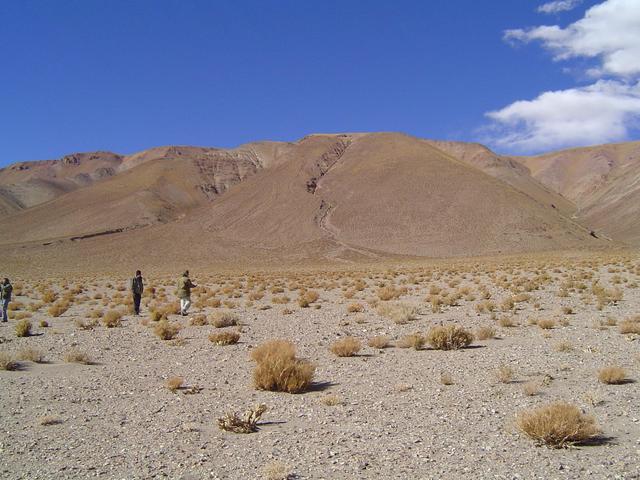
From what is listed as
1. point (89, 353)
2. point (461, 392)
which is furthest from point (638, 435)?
point (89, 353)

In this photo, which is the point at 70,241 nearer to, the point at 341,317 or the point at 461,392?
the point at 341,317

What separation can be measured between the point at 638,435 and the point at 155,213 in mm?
115398

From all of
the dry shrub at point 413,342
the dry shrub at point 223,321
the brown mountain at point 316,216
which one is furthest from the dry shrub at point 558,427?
the brown mountain at point 316,216

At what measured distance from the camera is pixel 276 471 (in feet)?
18.9

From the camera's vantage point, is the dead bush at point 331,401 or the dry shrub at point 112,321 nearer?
the dead bush at point 331,401

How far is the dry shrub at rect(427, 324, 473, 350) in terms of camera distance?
42.1 ft

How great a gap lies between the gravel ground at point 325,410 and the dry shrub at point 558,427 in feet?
0.43

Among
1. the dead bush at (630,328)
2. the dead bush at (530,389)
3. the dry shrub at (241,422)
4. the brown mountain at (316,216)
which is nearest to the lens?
the dry shrub at (241,422)

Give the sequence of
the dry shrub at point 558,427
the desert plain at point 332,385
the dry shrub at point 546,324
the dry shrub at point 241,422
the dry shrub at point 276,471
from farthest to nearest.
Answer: the dry shrub at point 546,324
the dry shrub at point 241,422
the dry shrub at point 558,427
the desert plain at point 332,385
the dry shrub at point 276,471

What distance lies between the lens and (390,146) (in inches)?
4779

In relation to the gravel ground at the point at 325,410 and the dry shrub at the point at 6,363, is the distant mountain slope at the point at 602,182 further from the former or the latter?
the dry shrub at the point at 6,363

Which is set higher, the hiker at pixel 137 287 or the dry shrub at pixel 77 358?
the hiker at pixel 137 287

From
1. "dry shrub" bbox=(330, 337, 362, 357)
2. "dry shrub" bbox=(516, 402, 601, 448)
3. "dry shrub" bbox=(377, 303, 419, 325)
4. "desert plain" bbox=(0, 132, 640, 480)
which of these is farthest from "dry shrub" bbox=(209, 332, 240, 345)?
"dry shrub" bbox=(516, 402, 601, 448)

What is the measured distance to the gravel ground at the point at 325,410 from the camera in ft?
20.1
